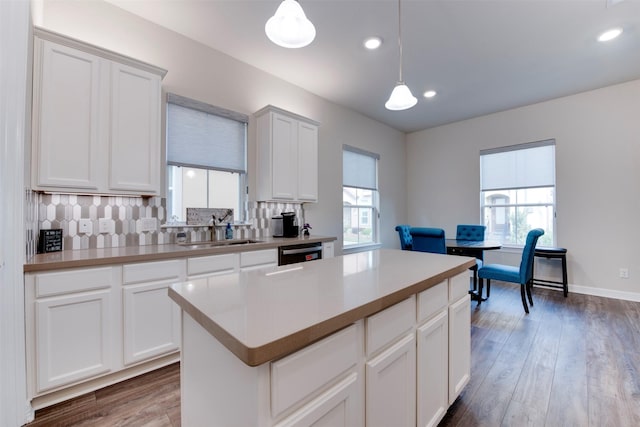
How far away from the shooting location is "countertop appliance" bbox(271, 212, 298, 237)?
3.44 m

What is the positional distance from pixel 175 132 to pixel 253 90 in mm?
1160

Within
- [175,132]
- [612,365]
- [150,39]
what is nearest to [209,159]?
[175,132]

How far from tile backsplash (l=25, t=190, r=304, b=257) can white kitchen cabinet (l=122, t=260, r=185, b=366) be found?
60 centimetres

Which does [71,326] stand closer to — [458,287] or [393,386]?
[393,386]

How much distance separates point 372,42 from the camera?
292cm

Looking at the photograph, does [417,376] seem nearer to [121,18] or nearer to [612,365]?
[612,365]

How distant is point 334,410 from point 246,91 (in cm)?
343

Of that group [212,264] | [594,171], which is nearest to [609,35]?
[594,171]

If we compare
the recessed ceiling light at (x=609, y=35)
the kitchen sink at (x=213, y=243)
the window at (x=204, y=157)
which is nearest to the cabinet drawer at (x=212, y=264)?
the kitchen sink at (x=213, y=243)

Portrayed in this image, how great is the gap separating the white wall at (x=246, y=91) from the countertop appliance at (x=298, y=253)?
869 millimetres

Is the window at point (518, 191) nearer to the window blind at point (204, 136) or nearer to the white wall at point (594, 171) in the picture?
the white wall at point (594, 171)

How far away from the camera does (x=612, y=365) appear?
216 cm

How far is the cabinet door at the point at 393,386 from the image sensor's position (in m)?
1.01

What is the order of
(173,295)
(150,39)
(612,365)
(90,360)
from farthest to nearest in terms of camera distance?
(150,39) < (612,365) < (90,360) < (173,295)
